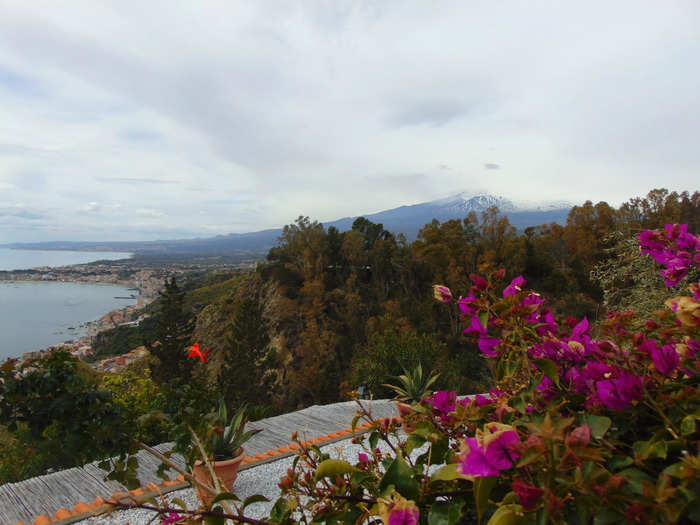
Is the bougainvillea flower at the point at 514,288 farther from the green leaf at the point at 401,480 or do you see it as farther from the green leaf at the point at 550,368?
the green leaf at the point at 401,480

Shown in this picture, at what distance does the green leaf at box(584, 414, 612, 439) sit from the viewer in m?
0.41

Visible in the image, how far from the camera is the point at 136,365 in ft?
57.6

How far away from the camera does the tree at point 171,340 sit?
38.5 ft

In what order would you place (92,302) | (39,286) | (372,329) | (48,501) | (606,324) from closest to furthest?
1. (606,324)
2. (48,501)
3. (372,329)
4. (92,302)
5. (39,286)

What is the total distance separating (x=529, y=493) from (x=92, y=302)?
1971 inches

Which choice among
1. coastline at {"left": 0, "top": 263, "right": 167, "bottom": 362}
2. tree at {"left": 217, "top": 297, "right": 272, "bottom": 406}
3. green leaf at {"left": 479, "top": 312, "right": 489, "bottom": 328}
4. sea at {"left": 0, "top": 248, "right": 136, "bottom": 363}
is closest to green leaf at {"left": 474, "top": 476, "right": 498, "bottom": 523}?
green leaf at {"left": 479, "top": 312, "right": 489, "bottom": 328}

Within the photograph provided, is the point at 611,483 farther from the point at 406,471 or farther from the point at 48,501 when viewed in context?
the point at 48,501

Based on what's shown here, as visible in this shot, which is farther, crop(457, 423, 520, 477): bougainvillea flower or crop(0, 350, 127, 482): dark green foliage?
crop(0, 350, 127, 482): dark green foliage

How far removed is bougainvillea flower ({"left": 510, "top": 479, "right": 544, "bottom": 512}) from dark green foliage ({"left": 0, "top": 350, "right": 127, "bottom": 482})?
1051mm

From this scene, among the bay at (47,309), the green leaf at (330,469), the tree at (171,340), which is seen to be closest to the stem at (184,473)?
the green leaf at (330,469)

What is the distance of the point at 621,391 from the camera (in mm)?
479

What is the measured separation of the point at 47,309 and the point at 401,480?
4627 centimetres

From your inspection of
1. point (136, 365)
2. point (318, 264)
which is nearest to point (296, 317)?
→ point (318, 264)

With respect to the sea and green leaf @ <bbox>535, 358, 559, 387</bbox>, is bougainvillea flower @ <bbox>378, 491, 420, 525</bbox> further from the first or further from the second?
the sea
